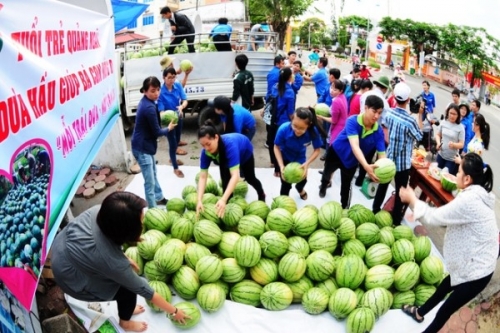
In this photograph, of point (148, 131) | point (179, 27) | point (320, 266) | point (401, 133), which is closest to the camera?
point (320, 266)

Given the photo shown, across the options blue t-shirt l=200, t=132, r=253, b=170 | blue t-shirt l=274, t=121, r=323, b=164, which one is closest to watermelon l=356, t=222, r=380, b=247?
A: blue t-shirt l=274, t=121, r=323, b=164

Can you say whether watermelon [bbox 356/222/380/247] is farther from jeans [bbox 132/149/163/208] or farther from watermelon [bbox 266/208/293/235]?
jeans [bbox 132/149/163/208]

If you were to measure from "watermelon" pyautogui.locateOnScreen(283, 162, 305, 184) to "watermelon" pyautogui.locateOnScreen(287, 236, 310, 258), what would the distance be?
3.23ft

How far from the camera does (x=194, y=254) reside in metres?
3.50

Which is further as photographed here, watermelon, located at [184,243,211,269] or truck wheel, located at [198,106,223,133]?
truck wheel, located at [198,106,223,133]

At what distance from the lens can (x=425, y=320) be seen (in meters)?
3.34

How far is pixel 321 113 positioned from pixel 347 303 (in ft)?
11.4

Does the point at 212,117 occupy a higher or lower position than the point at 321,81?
lower

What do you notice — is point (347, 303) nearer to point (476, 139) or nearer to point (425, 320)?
point (425, 320)

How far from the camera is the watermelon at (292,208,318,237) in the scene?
12.5 feet

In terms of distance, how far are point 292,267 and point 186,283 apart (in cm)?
A: 95

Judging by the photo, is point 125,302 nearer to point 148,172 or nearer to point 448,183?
point 148,172

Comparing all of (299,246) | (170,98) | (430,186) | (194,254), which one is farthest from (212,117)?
(430,186)

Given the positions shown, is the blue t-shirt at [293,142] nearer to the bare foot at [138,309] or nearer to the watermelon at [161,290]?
the watermelon at [161,290]
